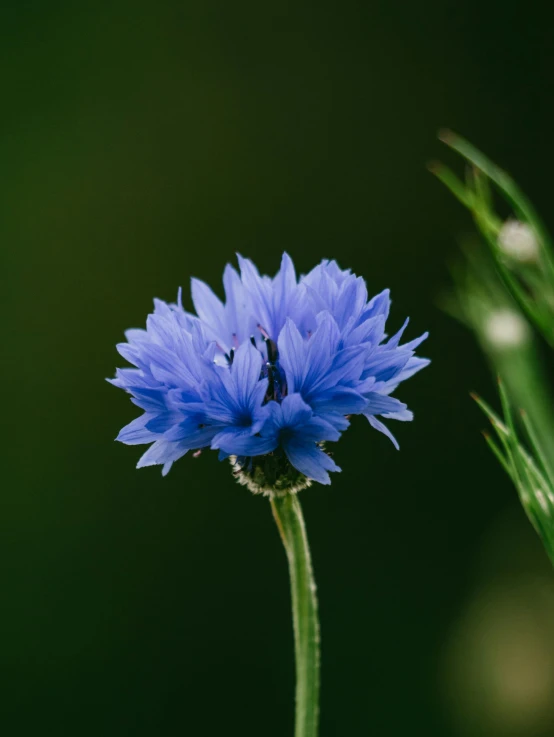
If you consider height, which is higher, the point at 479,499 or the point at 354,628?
the point at 479,499

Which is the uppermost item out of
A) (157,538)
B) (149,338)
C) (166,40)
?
(166,40)

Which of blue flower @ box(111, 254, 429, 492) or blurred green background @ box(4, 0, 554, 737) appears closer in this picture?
blue flower @ box(111, 254, 429, 492)

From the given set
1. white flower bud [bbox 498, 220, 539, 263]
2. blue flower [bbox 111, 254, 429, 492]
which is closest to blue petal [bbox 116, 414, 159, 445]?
blue flower [bbox 111, 254, 429, 492]

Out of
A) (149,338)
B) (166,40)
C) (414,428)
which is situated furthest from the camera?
(166,40)

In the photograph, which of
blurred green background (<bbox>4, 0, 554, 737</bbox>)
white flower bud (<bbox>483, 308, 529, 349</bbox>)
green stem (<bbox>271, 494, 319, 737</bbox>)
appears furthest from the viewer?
blurred green background (<bbox>4, 0, 554, 737</bbox>)

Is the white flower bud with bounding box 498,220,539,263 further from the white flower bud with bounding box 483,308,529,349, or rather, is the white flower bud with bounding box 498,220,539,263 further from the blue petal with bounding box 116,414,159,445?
the blue petal with bounding box 116,414,159,445

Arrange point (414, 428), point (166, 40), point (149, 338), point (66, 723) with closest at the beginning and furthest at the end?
1. point (149, 338)
2. point (66, 723)
3. point (414, 428)
4. point (166, 40)

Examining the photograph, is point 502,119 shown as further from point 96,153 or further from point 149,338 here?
point 149,338

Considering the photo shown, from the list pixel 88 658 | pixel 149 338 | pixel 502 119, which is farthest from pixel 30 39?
pixel 149 338
